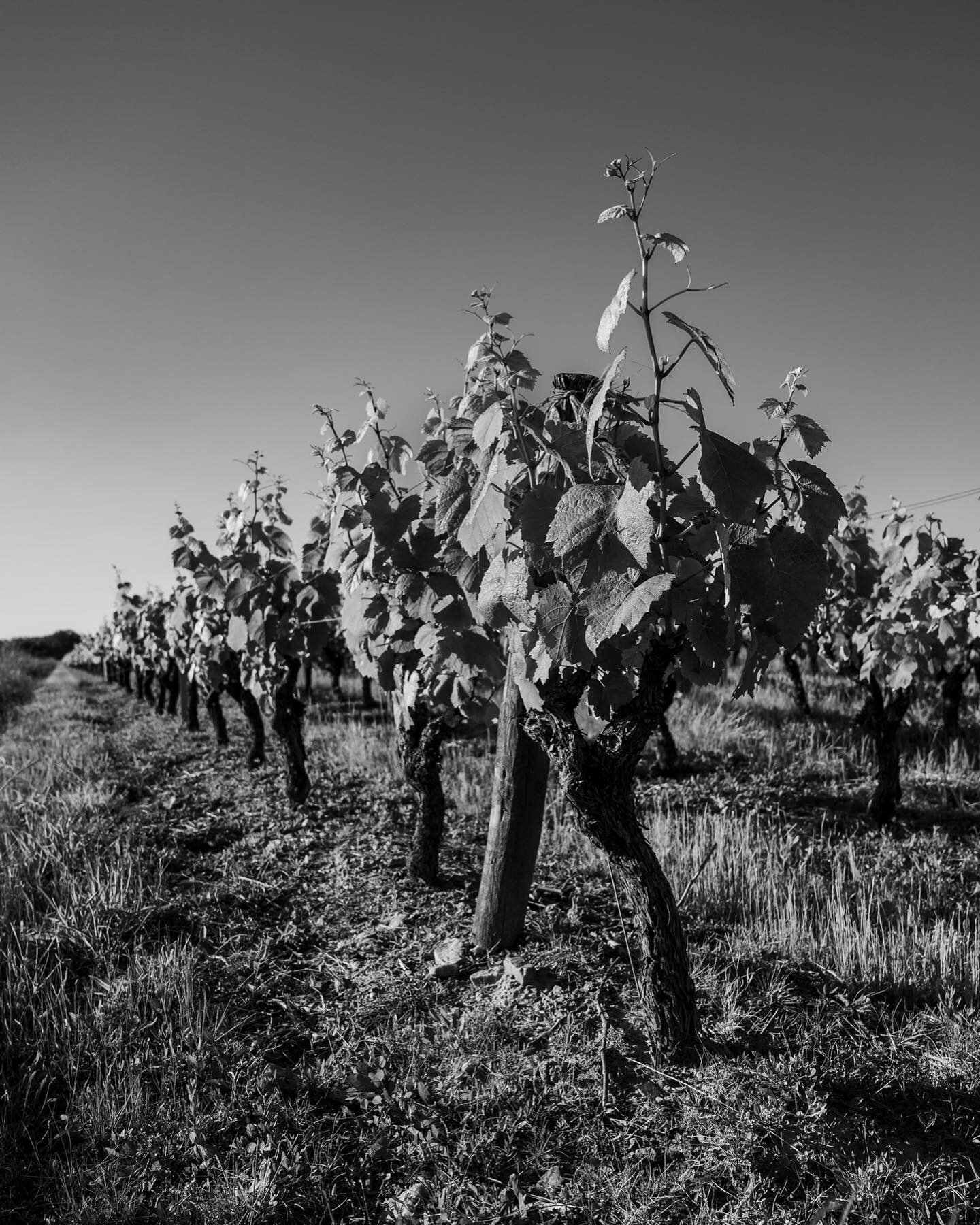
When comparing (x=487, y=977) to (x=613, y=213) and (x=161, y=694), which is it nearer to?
(x=613, y=213)

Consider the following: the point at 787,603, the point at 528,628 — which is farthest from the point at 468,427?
the point at 787,603

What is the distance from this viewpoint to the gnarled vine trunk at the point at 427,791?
170 inches

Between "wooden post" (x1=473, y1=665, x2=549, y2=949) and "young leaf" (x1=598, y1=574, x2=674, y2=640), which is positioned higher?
"young leaf" (x1=598, y1=574, x2=674, y2=640)

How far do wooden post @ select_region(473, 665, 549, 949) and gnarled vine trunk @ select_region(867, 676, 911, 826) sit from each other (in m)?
4.20

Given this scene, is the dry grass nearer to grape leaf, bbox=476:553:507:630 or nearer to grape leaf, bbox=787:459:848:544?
grape leaf, bbox=476:553:507:630

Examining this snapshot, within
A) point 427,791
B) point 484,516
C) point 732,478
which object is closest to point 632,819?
point 484,516

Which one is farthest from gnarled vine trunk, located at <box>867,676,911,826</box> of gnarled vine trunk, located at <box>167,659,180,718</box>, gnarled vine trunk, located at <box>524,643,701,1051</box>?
gnarled vine trunk, located at <box>167,659,180,718</box>

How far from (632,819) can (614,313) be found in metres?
1.65

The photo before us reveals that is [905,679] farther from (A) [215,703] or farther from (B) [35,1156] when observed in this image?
(A) [215,703]

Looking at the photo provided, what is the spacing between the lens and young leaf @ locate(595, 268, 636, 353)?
1.67 meters

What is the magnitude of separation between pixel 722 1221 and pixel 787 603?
1645 mm

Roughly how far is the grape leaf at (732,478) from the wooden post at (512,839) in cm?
195

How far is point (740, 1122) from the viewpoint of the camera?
232 centimetres

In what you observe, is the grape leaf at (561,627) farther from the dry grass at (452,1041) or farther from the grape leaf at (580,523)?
the dry grass at (452,1041)
